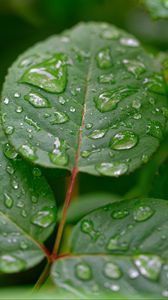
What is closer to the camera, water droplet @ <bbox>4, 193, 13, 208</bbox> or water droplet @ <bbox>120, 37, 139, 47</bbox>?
water droplet @ <bbox>4, 193, 13, 208</bbox>

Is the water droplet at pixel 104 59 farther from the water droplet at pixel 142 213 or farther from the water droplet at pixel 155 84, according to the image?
the water droplet at pixel 142 213

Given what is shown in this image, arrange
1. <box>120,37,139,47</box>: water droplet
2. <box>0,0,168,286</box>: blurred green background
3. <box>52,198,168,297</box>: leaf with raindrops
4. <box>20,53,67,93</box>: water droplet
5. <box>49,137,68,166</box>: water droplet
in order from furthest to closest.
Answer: <box>0,0,168,286</box>: blurred green background
<box>120,37,139,47</box>: water droplet
<box>20,53,67,93</box>: water droplet
<box>49,137,68,166</box>: water droplet
<box>52,198,168,297</box>: leaf with raindrops

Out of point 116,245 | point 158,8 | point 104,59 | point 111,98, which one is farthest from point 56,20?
point 116,245

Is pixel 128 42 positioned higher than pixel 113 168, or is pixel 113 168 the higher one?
pixel 128 42

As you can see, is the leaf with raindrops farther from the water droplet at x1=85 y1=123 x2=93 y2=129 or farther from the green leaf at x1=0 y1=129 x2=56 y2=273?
the water droplet at x1=85 y1=123 x2=93 y2=129

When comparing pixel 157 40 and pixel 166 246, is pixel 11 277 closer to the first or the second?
pixel 166 246

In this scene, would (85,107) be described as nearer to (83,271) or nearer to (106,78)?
(106,78)

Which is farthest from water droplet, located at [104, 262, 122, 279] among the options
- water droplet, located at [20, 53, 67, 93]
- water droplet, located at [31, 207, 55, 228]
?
water droplet, located at [20, 53, 67, 93]
